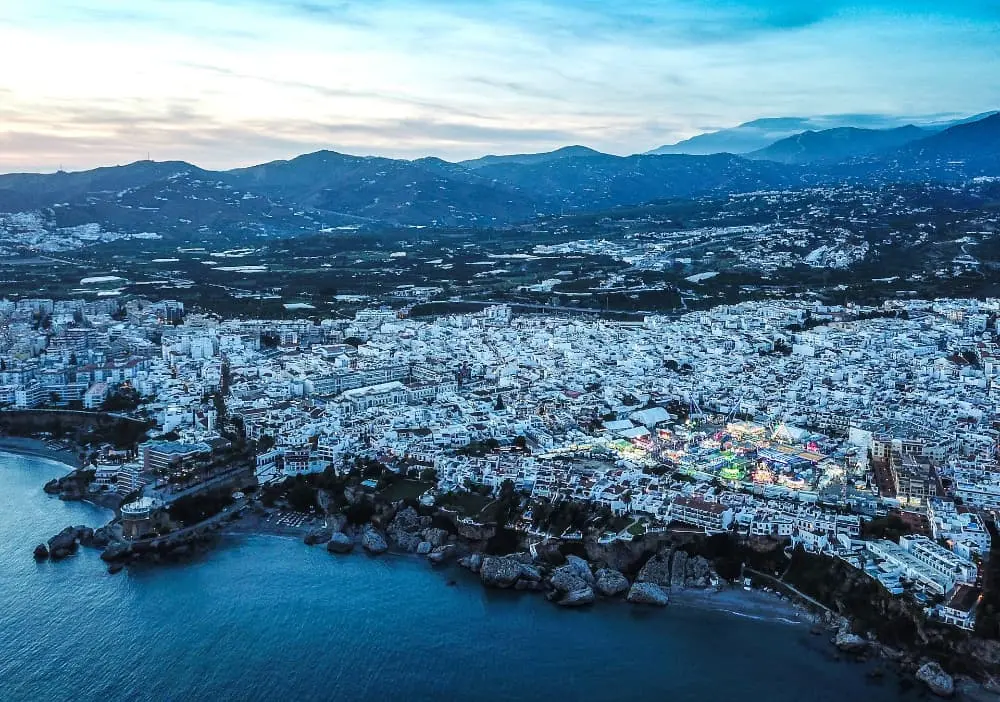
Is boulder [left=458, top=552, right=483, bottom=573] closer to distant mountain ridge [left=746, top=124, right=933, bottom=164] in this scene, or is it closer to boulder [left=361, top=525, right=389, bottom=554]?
boulder [left=361, top=525, right=389, bottom=554]

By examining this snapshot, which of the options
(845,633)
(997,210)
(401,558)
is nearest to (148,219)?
(997,210)

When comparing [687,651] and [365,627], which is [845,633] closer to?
[687,651]

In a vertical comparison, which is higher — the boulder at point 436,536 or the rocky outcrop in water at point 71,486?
the rocky outcrop in water at point 71,486

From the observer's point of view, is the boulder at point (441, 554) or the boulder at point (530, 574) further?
the boulder at point (441, 554)

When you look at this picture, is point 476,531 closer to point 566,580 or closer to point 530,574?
point 530,574

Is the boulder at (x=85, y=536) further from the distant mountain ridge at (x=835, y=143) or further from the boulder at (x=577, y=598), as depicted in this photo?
the distant mountain ridge at (x=835, y=143)

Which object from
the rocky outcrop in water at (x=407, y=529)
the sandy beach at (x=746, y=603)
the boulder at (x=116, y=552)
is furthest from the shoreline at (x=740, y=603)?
the boulder at (x=116, y=552)
